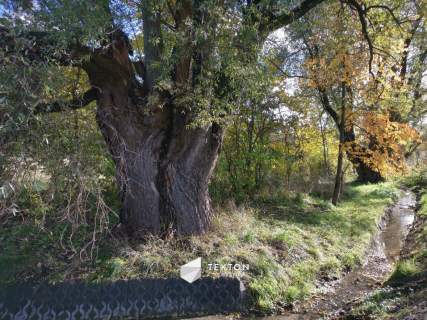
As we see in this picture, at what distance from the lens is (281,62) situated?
1048 cm

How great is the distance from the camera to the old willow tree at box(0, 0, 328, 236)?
4.23m

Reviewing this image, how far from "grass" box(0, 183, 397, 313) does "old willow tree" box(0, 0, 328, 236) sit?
1.78ft

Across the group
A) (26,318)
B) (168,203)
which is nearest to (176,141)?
(168,203)

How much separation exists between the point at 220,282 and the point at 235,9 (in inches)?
166

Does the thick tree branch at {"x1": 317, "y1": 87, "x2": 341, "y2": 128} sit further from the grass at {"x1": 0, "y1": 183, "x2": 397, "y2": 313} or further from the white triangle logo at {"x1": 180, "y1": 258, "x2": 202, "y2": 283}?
the white triangle logo at {"x1": 180, "y1": 258, "x2": 202, "y2": 283}

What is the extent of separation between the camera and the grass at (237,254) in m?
4.99

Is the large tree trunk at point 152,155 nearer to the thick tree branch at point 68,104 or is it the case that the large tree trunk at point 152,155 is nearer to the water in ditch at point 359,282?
the thick tree branch at point 68,104

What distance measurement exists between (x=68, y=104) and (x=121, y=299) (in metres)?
2.78

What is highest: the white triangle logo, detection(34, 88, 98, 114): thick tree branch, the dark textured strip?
detection(34, 88, 98, 114): thick tree branch

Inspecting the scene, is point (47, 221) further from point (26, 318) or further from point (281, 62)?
point (281, 62)

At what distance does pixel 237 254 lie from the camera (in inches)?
223

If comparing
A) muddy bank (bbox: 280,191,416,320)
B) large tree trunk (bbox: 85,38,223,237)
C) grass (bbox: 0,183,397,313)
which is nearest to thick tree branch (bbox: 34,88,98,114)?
large tree trunk (bbox: 85,38,223,237)

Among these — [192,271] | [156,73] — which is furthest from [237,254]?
[156,73]

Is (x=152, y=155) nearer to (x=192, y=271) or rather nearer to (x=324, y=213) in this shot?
(x=192, y=271)
